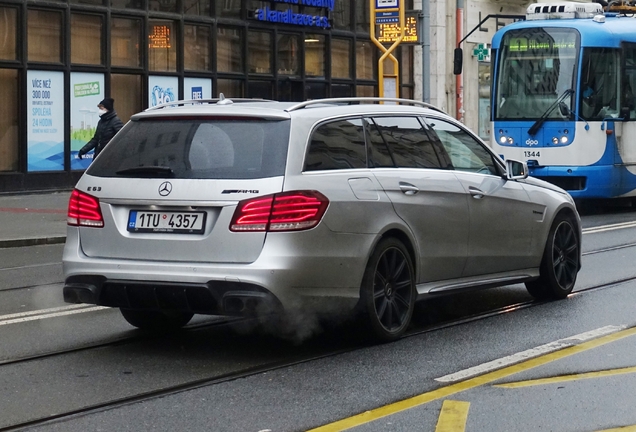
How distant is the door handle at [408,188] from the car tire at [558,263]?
2.15m

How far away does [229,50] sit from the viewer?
2809cm

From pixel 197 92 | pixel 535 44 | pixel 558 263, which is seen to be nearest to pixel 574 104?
pixel 535 44

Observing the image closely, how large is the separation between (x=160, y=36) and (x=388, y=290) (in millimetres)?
18990

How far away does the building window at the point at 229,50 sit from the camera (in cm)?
2778

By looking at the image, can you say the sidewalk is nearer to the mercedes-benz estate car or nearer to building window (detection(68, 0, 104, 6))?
building window (detection(68, 0, 104, 6))

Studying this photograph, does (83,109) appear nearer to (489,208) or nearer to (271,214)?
(489,208)

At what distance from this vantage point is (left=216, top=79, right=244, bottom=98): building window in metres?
27.8

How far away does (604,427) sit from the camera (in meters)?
5.70

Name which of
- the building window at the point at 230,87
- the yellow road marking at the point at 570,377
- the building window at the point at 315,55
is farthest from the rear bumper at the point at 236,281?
the building window at the point at 315,55

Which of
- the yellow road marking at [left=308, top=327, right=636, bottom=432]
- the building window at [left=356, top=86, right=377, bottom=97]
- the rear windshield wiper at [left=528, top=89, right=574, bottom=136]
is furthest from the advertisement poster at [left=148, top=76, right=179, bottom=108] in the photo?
the yellow road marking at [left=308, top=327, right=636, bottom=432]

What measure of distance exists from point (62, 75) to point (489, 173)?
51.6 ft

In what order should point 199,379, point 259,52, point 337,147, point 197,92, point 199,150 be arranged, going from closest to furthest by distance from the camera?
point 199,379, point 199,150, point 337,147, point 197,92, point 259,52

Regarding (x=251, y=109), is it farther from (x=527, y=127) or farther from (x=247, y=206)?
(x=527, y=127)

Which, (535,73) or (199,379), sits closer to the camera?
(199,379)
